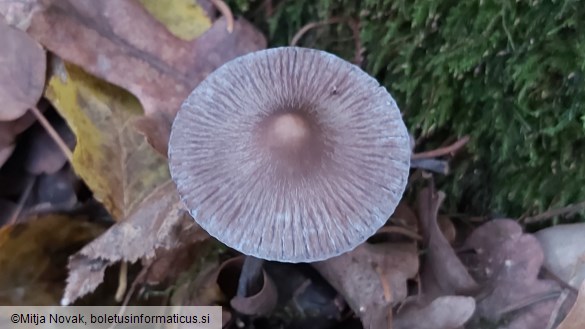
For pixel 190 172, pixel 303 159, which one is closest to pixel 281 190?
pixel 303 159

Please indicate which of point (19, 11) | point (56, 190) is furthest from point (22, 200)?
point (19, 11)

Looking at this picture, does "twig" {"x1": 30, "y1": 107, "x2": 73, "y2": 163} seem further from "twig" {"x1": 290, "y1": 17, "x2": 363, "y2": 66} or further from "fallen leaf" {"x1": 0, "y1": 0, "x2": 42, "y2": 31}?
"twig" {"x1": 290, "y1": 17, "x2": 363, "y2": 66}

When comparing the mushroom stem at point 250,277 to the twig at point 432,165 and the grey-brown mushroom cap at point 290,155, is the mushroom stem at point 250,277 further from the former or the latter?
the twig at point 432,165

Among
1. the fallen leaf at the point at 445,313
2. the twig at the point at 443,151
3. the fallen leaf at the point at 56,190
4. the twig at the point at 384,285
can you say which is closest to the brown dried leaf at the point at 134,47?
the fallen leaf at the point at 56,190

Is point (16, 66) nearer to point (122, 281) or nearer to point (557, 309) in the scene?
point (122, 281)

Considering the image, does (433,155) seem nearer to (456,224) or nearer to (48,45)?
(456,224)
